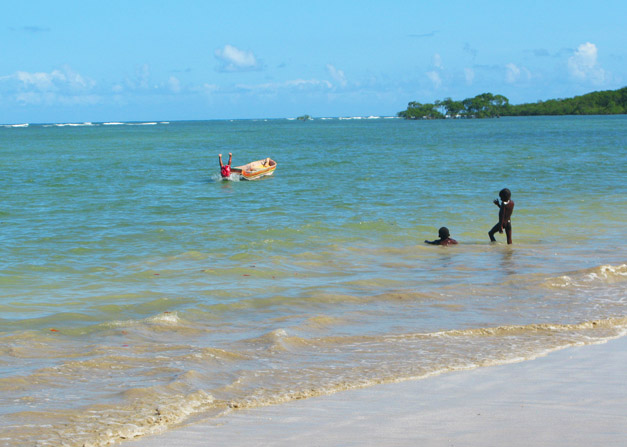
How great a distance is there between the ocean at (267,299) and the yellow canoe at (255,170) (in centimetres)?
978

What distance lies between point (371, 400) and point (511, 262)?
759 centimetres

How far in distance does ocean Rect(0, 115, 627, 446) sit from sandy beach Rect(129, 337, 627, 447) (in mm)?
292

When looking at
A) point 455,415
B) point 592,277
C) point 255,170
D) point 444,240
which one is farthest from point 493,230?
point 255,170

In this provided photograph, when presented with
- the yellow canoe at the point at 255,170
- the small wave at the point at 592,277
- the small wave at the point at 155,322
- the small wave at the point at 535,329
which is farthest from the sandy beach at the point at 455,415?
the yellow canoe at the point at 255,170

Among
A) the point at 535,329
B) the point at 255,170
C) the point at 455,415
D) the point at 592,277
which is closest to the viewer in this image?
the point at 455,415

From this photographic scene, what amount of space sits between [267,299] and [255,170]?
25232mm

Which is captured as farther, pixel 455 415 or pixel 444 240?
pixel 444 240

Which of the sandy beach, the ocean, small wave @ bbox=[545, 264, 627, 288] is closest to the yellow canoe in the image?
the ocean

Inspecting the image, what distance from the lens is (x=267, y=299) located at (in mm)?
10602

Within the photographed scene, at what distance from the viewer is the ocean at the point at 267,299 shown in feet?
21.6

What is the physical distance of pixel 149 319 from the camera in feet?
30.5

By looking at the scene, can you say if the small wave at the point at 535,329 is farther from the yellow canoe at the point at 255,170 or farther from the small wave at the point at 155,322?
the yellow canoe at the point at 255,170

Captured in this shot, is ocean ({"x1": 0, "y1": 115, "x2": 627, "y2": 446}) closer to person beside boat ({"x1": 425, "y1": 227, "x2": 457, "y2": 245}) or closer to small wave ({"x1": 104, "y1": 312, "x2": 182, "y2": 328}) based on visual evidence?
small wave ({"x1": 104, "y1": 312, "x2": 182, "y2": 328})

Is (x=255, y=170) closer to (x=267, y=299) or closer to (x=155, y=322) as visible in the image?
(x=267, y=299)
